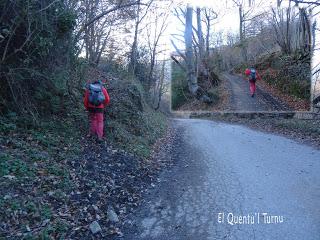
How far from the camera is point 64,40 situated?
9430 mm

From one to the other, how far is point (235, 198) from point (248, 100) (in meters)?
17.9

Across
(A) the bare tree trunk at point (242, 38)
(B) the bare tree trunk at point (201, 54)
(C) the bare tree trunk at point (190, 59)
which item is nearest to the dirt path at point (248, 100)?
(C) the bare tree trunk at point (190, 59)

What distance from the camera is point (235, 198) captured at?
6598mm

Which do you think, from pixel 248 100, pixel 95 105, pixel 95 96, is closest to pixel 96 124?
pixel 95 105

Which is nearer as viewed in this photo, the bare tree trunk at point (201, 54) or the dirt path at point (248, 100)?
the dirt path at point (248, 100)

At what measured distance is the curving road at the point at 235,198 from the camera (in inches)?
205

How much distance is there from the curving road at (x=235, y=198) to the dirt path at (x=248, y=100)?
11.0 meters

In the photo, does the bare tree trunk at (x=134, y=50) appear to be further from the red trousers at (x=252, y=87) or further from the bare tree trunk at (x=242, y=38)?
the bare tree trunk at (x=242, y=38)

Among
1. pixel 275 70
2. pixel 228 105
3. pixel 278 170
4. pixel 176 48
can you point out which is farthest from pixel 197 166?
pixel 176 48

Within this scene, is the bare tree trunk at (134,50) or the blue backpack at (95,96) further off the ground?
the bare tree trunk at (134,50)

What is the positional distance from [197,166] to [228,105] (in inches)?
634

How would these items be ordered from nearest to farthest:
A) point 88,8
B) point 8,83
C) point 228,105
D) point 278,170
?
point 8,83 → point 278,170 → point 88,8 → point 228,105

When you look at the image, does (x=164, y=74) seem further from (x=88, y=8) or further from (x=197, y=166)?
(x=197, y=166)

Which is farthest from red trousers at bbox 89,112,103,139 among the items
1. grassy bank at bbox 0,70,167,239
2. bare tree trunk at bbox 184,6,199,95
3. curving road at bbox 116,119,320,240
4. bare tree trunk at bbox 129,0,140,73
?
bare tree trunk at bbox 184,6,199,95
